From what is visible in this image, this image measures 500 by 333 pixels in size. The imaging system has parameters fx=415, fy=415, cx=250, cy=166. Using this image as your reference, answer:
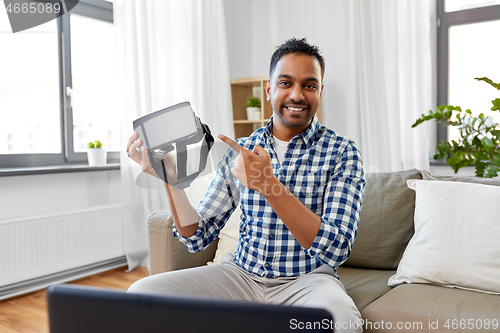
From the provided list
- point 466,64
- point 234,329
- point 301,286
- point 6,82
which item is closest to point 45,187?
point 6,82

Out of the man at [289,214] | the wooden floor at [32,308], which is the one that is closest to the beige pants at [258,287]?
the man at [289,214]

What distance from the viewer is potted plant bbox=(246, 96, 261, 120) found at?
3.22 metres

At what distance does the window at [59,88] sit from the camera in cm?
241

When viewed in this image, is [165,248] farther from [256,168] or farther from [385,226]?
[385,226]

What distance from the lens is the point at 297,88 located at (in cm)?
120

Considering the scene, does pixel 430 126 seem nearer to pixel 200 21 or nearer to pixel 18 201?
pixel 200 21

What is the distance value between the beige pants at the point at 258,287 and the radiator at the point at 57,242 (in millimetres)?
1411

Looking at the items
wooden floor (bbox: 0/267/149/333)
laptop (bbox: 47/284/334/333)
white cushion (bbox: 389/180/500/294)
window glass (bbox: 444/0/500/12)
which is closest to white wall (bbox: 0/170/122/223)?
wooden floor (bbox: 0/267/149/333)

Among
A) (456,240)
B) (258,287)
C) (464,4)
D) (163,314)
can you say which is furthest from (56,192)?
(464,4)

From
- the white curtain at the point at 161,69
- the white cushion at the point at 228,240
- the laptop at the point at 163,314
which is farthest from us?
the white curtain at the point at 161,69

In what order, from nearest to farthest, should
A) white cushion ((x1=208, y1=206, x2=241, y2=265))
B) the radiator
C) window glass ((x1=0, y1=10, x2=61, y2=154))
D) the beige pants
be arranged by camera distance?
the beige pants
white cushion ((x1=208, y1=206, x2=241, y2=265))
the radiator
window glass ((x1=0, y1=10, x2=61, y2=154))

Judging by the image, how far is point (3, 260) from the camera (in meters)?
2.12

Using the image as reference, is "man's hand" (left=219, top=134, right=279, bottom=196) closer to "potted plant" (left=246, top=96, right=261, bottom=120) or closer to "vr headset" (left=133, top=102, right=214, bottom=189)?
"vr headset" (left=133, top=102, right=214, bottom=189)

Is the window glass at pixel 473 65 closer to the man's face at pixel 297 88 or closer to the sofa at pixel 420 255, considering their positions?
the sofa at pixel 420 255
